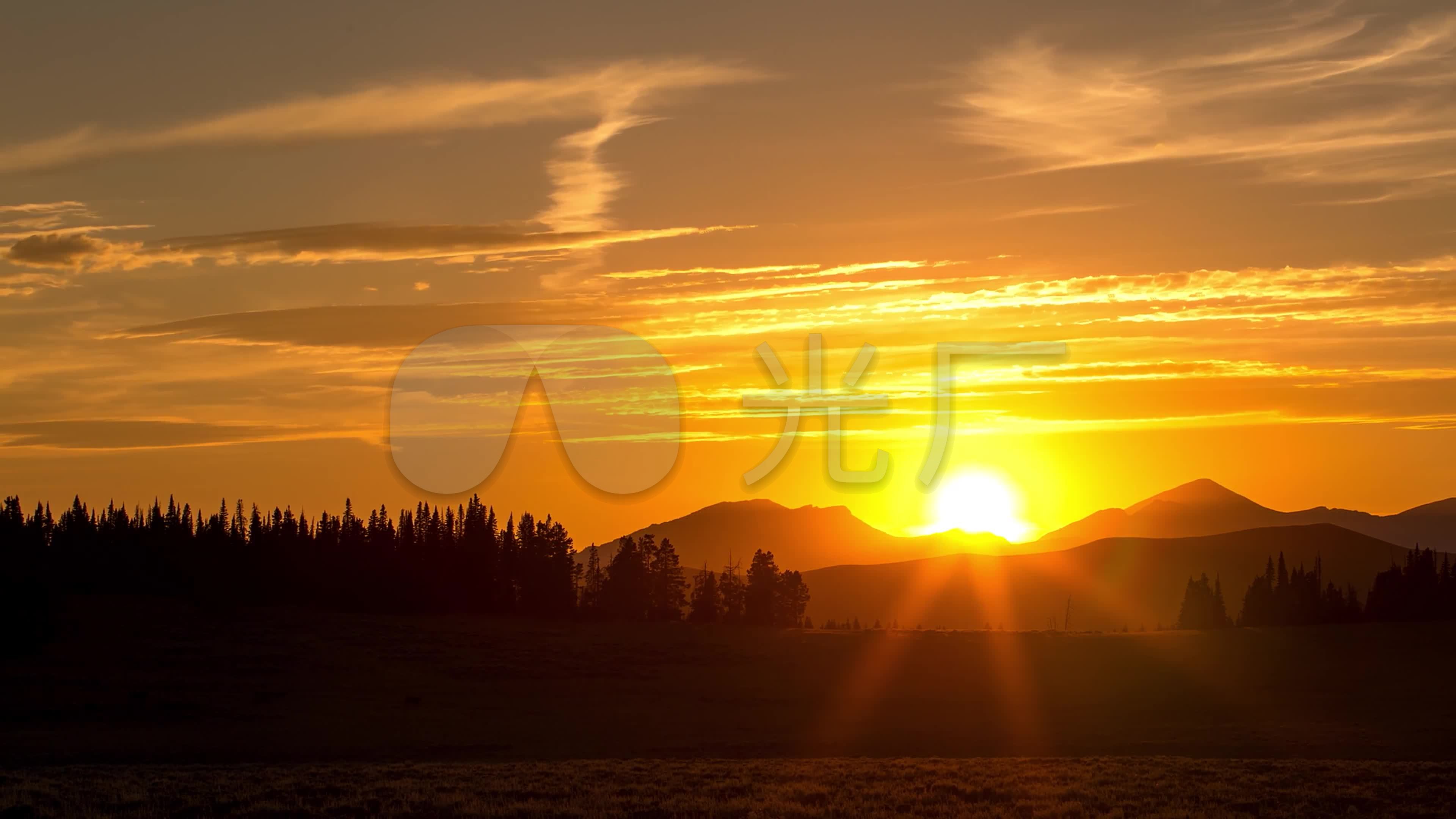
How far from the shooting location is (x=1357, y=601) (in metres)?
142

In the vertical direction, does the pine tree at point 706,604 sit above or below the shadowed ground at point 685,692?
above

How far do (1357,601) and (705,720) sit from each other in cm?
10135

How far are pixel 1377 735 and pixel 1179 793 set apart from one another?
32.0 meters

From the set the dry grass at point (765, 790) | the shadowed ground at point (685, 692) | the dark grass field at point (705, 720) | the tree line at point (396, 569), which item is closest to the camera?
the dry grass at point (765, 790)

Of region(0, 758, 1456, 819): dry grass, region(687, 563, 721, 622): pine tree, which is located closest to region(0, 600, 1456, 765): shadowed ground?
region(0, 758, 1456, 819): dry grass

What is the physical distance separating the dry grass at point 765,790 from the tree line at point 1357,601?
9112 cm

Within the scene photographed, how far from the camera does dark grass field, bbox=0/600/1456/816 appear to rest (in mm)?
33500

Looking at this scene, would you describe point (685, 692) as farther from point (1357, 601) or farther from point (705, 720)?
point (1357, 601)

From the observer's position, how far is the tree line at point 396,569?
401 feet

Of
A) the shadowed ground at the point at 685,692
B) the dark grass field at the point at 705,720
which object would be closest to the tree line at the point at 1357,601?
the shadowed ground at the point at 685,692

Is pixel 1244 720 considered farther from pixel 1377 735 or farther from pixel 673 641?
pixel 673 641

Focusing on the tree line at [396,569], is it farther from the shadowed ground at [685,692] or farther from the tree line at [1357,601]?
the tree line at [1357,601]

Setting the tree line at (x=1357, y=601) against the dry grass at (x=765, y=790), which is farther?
the tree line at (x=1357, y=601)

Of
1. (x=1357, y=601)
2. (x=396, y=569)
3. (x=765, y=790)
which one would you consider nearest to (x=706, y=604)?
(x=396, y=569)
